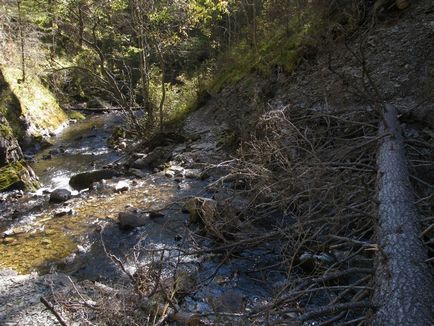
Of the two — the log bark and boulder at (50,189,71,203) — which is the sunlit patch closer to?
boulder at (50,189,71,203)

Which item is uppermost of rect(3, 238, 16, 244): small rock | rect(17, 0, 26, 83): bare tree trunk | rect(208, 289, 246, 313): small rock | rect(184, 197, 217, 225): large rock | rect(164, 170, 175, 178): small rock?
rect(17, 0, 26, 83): bare tree trunk

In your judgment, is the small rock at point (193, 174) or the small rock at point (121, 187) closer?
the small rock at point (121, 187)

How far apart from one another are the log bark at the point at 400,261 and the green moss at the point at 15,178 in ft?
29.8

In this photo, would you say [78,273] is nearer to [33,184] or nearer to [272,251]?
[272,251]

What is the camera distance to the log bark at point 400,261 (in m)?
2.60

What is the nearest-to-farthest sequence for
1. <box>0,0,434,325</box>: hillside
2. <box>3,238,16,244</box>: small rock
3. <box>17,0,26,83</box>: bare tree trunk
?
<box>0,0,434,325</box>: hillside
<box>3,238,16,244</box>: small rock
<box>17,0,26,83</box>: bare tree trunk

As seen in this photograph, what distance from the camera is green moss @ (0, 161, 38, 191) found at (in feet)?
34.3

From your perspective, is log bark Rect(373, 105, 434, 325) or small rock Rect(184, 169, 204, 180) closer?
log bark Rect(373, 105, 434, 325)

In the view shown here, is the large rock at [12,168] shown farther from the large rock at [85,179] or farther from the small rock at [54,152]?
the small rock at [54,152]

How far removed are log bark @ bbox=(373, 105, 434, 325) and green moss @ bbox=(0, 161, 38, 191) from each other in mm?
9071

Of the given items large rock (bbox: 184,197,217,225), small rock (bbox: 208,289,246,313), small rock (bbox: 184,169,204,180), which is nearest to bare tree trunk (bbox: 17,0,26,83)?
small rock (bbox: 184,169,204,180)

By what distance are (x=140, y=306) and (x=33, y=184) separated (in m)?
7.87

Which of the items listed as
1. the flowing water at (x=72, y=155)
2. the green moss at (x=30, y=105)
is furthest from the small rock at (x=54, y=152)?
the green moss at (x=30, y=105)

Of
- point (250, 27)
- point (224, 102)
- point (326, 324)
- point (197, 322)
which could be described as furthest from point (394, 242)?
point (250, 27)
